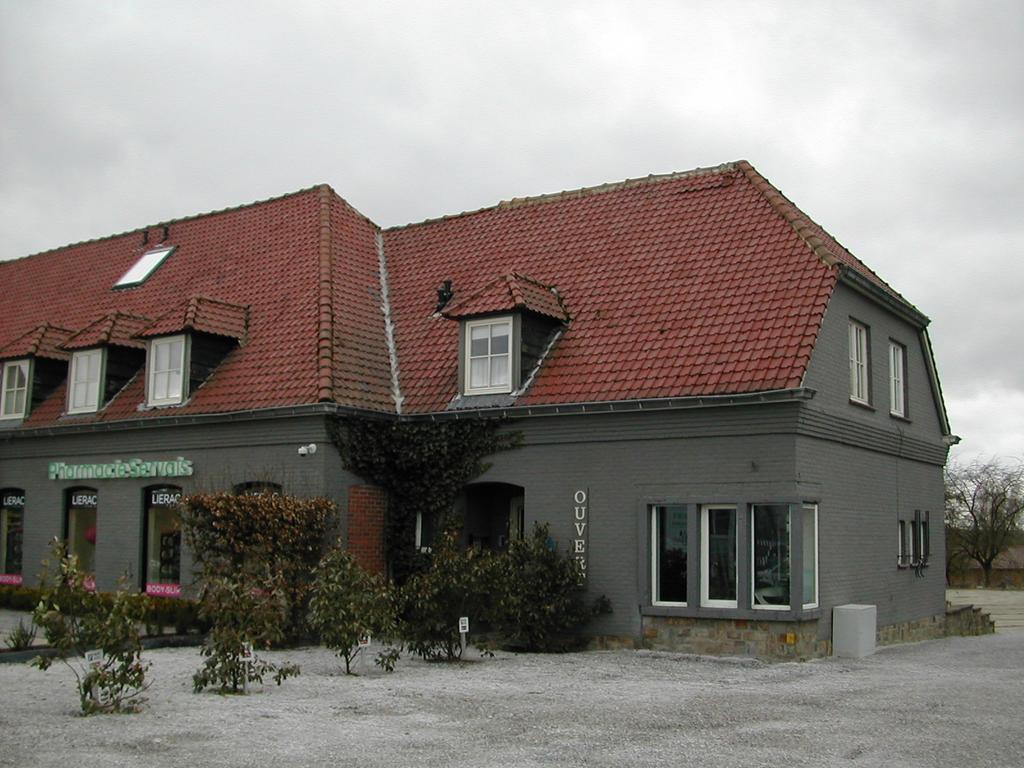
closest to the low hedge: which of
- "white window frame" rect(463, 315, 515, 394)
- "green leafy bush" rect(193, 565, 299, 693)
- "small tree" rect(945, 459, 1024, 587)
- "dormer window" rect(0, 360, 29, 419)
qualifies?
"green leafy bush" rect(193, 565, 299, 693)

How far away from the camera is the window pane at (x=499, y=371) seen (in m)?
19.4

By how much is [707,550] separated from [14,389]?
51.9ft

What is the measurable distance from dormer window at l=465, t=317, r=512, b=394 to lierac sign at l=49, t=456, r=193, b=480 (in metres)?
5.62

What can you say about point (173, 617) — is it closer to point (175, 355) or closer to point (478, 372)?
point (175, 355)

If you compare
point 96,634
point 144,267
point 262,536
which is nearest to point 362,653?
point 262,536

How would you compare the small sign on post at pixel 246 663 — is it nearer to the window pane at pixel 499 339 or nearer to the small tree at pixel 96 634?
the small tree at pixel 96 634

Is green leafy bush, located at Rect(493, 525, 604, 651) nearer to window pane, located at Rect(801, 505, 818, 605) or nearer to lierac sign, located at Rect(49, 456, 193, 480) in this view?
window pane, located at Rect(801, 505, 818, 605)

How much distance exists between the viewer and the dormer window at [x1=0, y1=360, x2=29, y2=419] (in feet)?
80.9

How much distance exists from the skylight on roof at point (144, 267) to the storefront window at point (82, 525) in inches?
206

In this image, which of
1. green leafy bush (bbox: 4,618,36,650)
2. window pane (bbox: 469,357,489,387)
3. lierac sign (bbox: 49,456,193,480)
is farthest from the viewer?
lierac sign (bbox: 49,456,193,480)

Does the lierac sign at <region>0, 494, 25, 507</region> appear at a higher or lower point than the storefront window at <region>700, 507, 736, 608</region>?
higher

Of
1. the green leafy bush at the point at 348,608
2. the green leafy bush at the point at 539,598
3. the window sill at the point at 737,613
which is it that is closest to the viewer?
the green leafy bush at the point at 348,608

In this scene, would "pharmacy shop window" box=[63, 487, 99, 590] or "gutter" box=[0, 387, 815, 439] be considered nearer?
"gutter" box=[0, 387, 815, 439]

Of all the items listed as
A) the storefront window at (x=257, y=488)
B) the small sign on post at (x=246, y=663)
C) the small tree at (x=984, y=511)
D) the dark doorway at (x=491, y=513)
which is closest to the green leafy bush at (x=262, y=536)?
the storefront window at (x=257, y=488)
